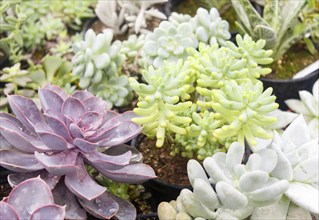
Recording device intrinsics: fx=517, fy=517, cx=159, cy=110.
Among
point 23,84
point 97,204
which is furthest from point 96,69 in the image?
point 97,204

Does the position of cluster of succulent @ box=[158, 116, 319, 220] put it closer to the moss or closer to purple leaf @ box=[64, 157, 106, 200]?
purple leaf @ box=[64, 157, 106, 200]

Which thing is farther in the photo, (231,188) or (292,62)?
(292,62)

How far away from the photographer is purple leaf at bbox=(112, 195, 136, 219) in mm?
910

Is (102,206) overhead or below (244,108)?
below

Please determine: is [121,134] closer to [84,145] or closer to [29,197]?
[84,145]

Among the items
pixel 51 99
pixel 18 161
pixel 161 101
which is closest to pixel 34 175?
pixel 18 161

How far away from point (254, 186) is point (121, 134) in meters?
0.26

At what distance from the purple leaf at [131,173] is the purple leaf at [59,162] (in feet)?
0.19

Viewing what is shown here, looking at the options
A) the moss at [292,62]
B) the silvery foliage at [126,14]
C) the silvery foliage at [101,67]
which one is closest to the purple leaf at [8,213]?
the silvery foliage at [101,67]

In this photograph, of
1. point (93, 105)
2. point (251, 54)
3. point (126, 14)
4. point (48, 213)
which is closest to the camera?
point (48, 213)

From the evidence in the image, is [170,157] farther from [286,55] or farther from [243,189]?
[286,55]

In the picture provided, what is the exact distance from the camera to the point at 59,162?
34.1 inches

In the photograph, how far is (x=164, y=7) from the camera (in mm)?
1676

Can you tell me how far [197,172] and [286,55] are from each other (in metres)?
0.77
